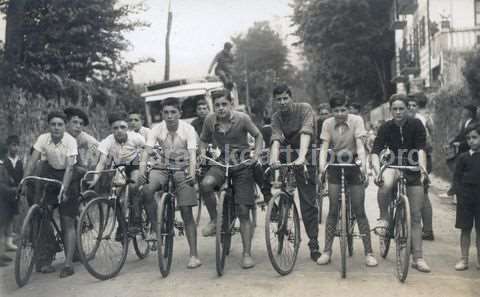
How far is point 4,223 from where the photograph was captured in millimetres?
7246

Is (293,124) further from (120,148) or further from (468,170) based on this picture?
(120,148)

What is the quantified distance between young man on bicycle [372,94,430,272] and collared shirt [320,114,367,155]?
235mm

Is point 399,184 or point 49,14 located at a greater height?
point 49,14

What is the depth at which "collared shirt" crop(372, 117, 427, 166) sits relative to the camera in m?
5.97

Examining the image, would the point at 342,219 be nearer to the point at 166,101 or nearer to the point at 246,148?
the point at 246,148

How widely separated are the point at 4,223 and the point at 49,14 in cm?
400

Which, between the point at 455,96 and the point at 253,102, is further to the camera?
the point at 253,102

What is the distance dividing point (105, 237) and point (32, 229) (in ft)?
2.64

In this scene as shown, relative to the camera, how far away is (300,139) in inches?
250

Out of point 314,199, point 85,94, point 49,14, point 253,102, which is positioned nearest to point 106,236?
point 314,199

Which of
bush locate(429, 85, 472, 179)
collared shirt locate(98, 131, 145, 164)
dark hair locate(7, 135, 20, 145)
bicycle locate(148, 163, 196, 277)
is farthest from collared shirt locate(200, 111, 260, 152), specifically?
bush locate(429, 85, 472, 179)

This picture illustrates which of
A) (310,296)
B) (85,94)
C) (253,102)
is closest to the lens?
(310,296)

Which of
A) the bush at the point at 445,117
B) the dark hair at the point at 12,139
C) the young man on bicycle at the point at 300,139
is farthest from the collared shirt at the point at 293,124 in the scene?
the bush at the point at 445,117

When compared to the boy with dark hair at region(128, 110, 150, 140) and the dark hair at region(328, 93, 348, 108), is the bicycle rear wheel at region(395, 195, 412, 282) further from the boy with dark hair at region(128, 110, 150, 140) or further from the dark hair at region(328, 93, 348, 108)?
the boy with dark hair at region(128, 110, 150, 140)
